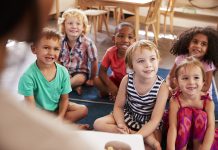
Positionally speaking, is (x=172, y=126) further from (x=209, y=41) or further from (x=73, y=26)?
(x=73, y=26)

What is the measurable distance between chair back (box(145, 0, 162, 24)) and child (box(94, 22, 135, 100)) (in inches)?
45.7

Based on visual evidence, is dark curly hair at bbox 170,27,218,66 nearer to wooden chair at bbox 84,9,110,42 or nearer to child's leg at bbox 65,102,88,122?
child's leg at bbox 65,102,88,122

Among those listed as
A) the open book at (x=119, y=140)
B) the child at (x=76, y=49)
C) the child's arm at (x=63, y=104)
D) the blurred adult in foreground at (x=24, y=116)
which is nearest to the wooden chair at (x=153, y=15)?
the child at (x=76, y=49)

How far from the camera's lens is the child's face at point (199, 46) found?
6.73 feet

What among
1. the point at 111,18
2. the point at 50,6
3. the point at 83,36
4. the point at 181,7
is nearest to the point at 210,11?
the point at 181,7

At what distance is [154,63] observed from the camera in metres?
1.75

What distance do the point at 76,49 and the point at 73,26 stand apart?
6.6 inches

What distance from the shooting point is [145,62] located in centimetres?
173

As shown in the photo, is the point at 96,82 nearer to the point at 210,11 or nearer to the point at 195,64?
the point at 195,64

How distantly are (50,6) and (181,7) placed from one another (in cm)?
432

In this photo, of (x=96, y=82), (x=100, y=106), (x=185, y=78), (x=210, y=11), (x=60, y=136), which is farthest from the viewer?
(x=210, y=11)

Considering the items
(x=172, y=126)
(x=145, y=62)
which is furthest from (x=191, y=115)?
(x=145, y=62)

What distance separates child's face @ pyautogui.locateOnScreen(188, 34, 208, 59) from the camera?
6.73ft

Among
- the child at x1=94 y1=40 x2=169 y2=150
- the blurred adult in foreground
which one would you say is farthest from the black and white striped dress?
the blurred adult in foreground
